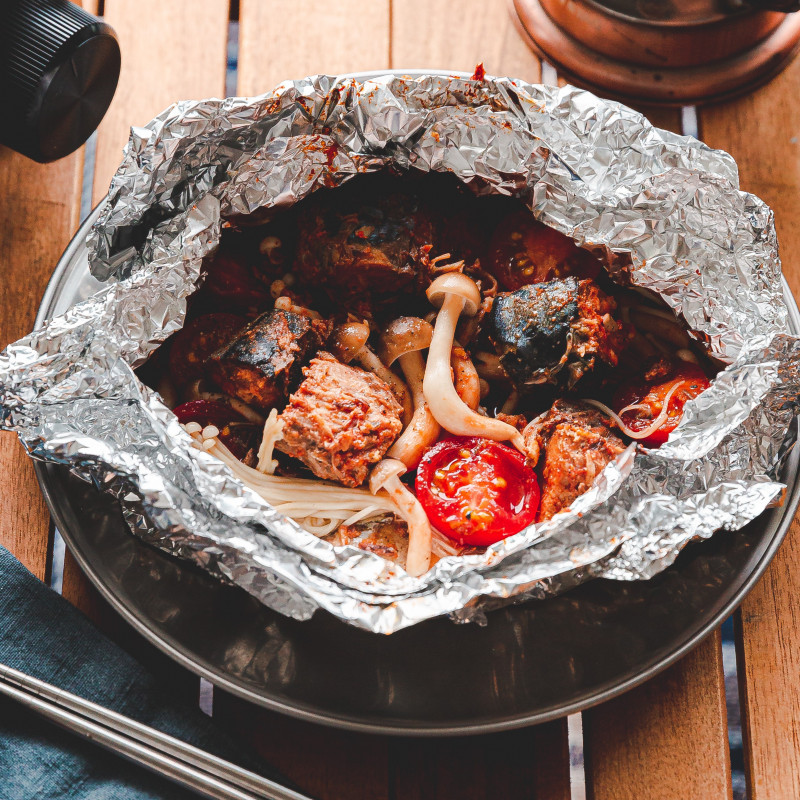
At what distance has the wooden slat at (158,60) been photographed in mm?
2109

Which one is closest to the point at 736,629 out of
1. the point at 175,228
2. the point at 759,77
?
the point at 759,77

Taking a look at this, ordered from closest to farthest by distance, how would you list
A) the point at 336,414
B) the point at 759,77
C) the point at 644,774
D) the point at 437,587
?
Result: 1. the point at 437,587
2. the point at 336,414
3. the point at 644,774
4. the point at 759,77

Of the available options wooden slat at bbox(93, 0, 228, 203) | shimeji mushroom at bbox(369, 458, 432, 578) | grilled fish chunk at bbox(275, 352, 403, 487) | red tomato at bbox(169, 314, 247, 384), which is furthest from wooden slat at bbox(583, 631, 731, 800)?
wooden slat at bbox(93, 0, 228, 203)

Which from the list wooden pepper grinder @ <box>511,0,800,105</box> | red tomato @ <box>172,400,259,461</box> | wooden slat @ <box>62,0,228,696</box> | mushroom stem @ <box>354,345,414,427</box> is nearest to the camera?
red tomato @ <box>172,400,259,461</box>

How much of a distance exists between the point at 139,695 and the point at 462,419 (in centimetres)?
88

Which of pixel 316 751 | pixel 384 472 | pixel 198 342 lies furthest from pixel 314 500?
pixel 316 751

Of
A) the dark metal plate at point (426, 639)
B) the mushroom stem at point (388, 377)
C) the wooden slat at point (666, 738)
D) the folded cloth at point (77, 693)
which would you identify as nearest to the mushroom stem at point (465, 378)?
the mushroom stem at point (388, 377)

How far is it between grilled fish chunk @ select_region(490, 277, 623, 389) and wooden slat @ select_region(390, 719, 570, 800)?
76cm

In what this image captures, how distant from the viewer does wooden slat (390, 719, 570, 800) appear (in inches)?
71.5

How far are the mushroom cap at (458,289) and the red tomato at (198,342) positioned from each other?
1.36ft

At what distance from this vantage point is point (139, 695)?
177cm

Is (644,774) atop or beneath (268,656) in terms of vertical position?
beneath

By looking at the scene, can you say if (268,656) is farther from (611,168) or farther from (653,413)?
(611,168)

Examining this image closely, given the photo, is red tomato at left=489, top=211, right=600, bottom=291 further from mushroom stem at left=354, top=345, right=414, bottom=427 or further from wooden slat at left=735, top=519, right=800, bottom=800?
wooden slat at left=735, top=519, right=800, bottom=800
